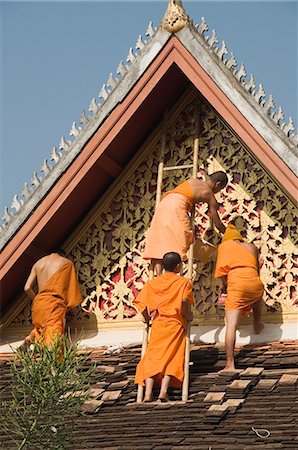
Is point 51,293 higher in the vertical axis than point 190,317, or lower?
lower

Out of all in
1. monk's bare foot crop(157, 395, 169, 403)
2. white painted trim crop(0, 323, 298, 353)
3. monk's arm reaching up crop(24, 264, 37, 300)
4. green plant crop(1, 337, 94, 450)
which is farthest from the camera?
monk's arm reaching up crop(24, 264, 37, 300)

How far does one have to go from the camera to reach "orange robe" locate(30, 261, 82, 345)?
11.5 m

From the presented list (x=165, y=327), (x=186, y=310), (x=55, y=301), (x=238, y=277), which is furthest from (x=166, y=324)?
(x=55, y=301)

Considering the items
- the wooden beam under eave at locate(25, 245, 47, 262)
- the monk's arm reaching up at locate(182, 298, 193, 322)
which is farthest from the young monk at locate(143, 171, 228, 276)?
the wooden beam under eave at locate(25, 245, 47, 262)

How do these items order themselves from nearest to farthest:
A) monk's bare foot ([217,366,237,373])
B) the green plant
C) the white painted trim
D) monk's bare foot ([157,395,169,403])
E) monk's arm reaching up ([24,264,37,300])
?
the green plant → monk's bare foot ([157,395,169,403]) → monk's bare foot ([217,366,237,373]) → the white painted trim → monk's arm reaching up ([24,264,37,300])

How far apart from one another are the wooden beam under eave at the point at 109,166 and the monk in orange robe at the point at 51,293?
0.81 metres

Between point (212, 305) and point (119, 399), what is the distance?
4.79ft

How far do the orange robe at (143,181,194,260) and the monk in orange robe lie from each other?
2.73 feet

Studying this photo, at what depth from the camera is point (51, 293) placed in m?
11.6

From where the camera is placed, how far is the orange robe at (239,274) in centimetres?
1088

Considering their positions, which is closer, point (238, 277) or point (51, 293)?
point (238, 277)

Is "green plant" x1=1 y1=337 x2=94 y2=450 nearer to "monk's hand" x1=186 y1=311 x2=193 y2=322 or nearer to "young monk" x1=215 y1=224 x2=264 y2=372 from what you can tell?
"monk's hand" x1=186 y1=311 x2=193 y2=322

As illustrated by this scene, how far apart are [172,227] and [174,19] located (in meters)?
1.77

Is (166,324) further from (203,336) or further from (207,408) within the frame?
(207,408)
